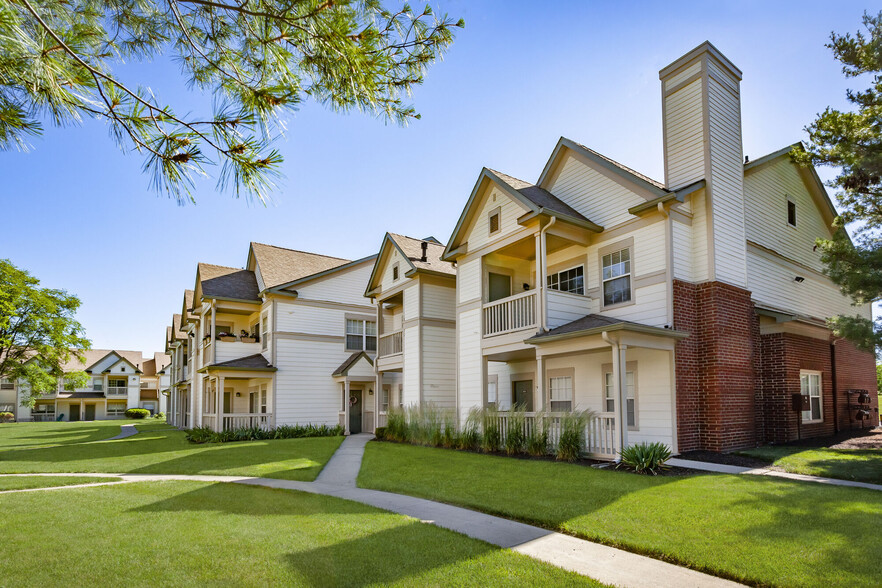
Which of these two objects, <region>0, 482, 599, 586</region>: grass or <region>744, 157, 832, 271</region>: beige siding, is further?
<region>744, 157, 832, 271</region>: beige siding

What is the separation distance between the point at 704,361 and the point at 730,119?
22.3 ft

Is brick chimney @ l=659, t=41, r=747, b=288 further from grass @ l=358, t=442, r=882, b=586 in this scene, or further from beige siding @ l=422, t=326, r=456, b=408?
beige siding @ l=422, t=326, r=456, b=408

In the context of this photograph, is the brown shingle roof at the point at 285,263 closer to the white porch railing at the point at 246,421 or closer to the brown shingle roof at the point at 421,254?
the white porch railing at the point at 246,421

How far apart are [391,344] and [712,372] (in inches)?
505

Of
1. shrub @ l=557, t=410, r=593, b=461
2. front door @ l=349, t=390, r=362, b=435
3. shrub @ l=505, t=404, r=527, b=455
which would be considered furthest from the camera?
front door @ l=349, t=390, r=362, b=435

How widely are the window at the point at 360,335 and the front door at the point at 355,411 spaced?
2.29 metres

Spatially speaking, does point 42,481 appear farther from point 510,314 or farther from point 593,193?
point 593,193

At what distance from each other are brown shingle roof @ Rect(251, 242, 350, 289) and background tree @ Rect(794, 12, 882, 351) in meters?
20.5

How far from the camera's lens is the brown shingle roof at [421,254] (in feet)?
67.8

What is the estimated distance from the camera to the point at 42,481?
37.6ft

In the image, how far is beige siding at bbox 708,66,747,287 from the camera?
44.5ft

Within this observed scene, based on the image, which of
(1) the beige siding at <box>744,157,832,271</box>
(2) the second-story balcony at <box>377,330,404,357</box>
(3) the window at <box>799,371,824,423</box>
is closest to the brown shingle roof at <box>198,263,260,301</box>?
(2) the second-story balcony at <box>377,330,404,357</box>

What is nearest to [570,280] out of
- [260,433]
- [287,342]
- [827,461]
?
[827,461]

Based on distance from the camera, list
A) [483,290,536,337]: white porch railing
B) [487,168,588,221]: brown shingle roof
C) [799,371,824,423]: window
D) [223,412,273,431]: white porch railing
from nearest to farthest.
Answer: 1. [487,168,588,221]: brown shingle roof
2. [483,290,536,337]: white porch railing
3. [799,371,824,423]: window
4. [223,412,273,431]: white porch railing
